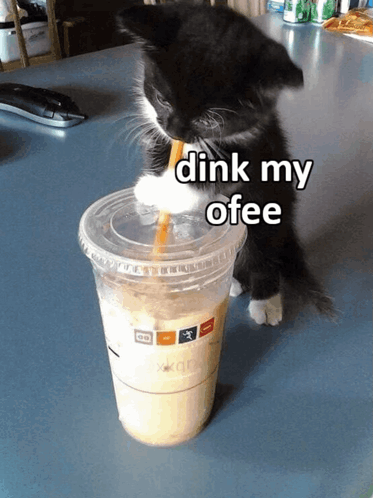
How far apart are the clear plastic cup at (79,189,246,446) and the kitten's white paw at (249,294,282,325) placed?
0.42ft

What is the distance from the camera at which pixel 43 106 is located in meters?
0.93

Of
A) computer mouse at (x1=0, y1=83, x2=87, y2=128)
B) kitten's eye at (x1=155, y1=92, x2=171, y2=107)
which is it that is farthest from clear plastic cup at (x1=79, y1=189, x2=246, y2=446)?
computer mouse at (x1=0, y1=83, x2=87, y2=128)

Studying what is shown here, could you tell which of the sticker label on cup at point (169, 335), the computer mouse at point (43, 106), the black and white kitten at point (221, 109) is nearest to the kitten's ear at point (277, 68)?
the black and white kitten at point (221, 109)

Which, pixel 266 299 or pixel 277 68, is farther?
pixel 266 299

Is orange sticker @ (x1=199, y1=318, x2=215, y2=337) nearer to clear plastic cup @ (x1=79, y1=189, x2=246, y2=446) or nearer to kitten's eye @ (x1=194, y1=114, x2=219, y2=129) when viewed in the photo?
clear plastic cup @ (x1=79, y1=189, x2=246, y2=446)

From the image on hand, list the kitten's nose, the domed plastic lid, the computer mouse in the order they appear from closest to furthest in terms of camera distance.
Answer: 1. the domed plastic lid
2. the kitten's nose
3. the computer mouse

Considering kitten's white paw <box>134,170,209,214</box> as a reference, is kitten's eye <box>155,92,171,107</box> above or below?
above

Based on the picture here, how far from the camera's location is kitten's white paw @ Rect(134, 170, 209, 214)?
0.45 m

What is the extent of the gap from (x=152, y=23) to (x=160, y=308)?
0.83ft

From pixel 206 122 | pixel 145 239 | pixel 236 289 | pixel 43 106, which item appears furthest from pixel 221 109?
pixel 43 106

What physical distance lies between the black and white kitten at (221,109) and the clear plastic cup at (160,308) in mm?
55

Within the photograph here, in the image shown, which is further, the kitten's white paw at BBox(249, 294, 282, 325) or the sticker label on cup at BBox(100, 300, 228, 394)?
the kitten's white paw at BBox(249, 294, 282, 325)

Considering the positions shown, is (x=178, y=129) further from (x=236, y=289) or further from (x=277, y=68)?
(x=236, y=289)

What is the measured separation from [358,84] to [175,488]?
98 cm
